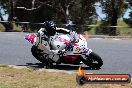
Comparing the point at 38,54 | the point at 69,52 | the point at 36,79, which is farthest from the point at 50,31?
the point at 36,79

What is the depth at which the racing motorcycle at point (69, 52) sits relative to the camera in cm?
1259

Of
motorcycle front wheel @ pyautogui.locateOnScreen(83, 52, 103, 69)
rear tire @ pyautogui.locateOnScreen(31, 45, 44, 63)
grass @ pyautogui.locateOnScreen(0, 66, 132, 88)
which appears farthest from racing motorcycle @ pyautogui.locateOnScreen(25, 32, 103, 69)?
grass @ pyautogui.locateOnScreen(0, 66, 132, 88)

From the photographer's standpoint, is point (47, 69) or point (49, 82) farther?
point (47, 69)

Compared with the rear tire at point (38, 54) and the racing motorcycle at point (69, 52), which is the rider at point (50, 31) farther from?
the rear tire at point (38, 54)

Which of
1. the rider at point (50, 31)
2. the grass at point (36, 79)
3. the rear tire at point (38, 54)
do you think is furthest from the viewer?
the rear tire at point (38, 54)

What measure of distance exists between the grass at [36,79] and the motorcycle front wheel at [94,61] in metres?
1.59

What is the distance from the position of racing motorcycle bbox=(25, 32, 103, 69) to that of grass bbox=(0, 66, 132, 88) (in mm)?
1264

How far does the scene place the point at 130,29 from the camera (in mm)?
32250

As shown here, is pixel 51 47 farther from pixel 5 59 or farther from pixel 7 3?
pixel 7 3

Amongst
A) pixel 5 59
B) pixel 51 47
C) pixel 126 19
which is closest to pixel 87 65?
pixel 51 47

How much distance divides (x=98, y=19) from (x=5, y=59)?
32.9m

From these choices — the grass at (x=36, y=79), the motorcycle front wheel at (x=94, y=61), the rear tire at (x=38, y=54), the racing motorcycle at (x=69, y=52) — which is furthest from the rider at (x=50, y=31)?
the grass at (x=36, y=79)

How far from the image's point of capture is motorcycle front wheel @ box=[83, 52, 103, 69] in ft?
41.3

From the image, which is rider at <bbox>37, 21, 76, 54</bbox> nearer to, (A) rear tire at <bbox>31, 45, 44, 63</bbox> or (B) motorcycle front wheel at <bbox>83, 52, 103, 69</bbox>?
→ (A) rear tire at <bbox>31, 45, 44, 63</bbox>
